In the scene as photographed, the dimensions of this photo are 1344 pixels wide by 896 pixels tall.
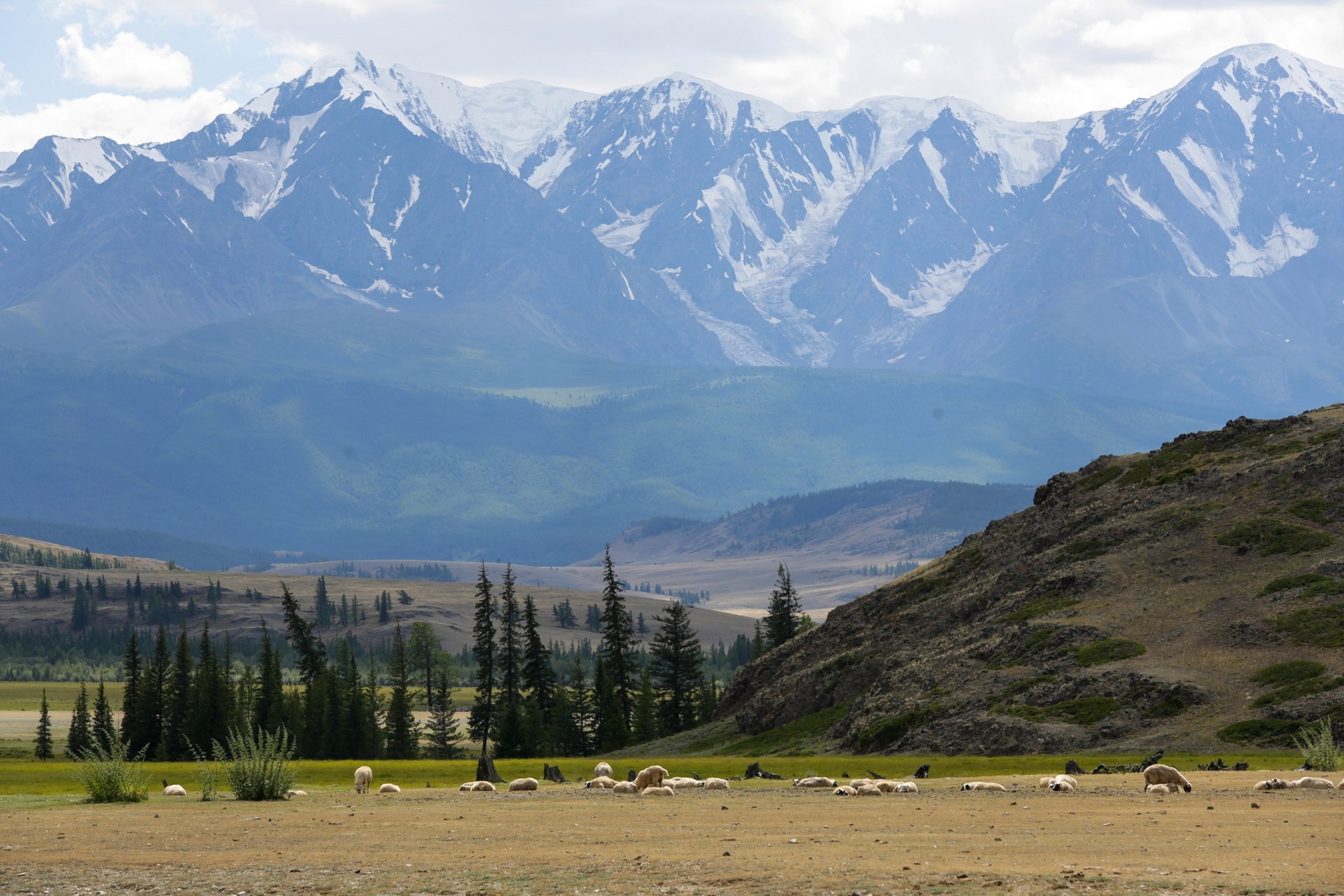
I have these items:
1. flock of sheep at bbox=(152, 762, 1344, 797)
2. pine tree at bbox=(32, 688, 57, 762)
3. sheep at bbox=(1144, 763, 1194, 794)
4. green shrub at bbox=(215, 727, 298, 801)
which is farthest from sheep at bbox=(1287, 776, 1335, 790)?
pine tree at bbox=(32, 688, 57, 762)

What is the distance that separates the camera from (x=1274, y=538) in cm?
9750

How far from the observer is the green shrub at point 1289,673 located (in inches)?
3113

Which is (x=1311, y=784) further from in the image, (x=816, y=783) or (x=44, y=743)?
(x=44, y=743)

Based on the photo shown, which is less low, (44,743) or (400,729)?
(44,743)

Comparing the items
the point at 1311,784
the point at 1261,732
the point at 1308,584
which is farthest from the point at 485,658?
the point at 1311,784

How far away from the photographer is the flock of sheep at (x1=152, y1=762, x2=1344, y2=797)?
1869 inches

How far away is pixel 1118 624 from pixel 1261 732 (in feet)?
68.1

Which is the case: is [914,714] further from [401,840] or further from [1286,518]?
[401,840]

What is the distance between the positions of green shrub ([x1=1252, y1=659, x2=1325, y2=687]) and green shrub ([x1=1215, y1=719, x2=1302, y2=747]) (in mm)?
5547

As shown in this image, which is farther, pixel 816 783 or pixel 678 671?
pixel 678 671

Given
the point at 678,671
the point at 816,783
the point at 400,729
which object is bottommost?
the point at 816,783

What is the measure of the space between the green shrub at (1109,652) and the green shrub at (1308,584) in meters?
8.49

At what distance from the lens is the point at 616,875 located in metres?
30.6

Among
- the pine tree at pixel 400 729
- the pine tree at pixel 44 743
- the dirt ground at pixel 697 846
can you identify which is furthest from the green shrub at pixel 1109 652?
the pine tree at pixel 44 743
